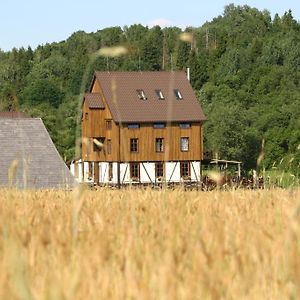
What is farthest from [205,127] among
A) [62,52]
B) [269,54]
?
[62,52]

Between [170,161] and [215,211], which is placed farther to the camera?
[170,161]

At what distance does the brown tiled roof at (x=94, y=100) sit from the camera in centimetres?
6375

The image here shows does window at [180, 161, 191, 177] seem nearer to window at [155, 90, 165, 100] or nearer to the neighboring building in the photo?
the neighboring building

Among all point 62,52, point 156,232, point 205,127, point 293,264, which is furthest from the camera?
point 62,52

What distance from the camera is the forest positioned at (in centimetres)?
8362

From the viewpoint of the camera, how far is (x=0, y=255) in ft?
11.0

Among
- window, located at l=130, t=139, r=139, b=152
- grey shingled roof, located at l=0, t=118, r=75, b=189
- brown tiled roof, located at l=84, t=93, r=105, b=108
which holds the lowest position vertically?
window, located at l=130, t=139, r=139, b=152

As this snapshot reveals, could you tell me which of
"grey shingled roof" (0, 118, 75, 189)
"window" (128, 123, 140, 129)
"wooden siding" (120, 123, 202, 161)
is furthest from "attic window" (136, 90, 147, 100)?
"grey shingled roof" (0, 118, 75, 189)

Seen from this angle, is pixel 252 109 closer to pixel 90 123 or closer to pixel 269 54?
pixel 269 54

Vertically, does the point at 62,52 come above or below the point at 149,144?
above

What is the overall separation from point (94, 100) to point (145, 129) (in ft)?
15.3

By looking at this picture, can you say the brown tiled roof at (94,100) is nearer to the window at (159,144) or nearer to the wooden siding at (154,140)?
the wooden siding at (154,140)

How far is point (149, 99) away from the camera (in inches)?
2500

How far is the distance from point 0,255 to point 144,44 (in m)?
138
